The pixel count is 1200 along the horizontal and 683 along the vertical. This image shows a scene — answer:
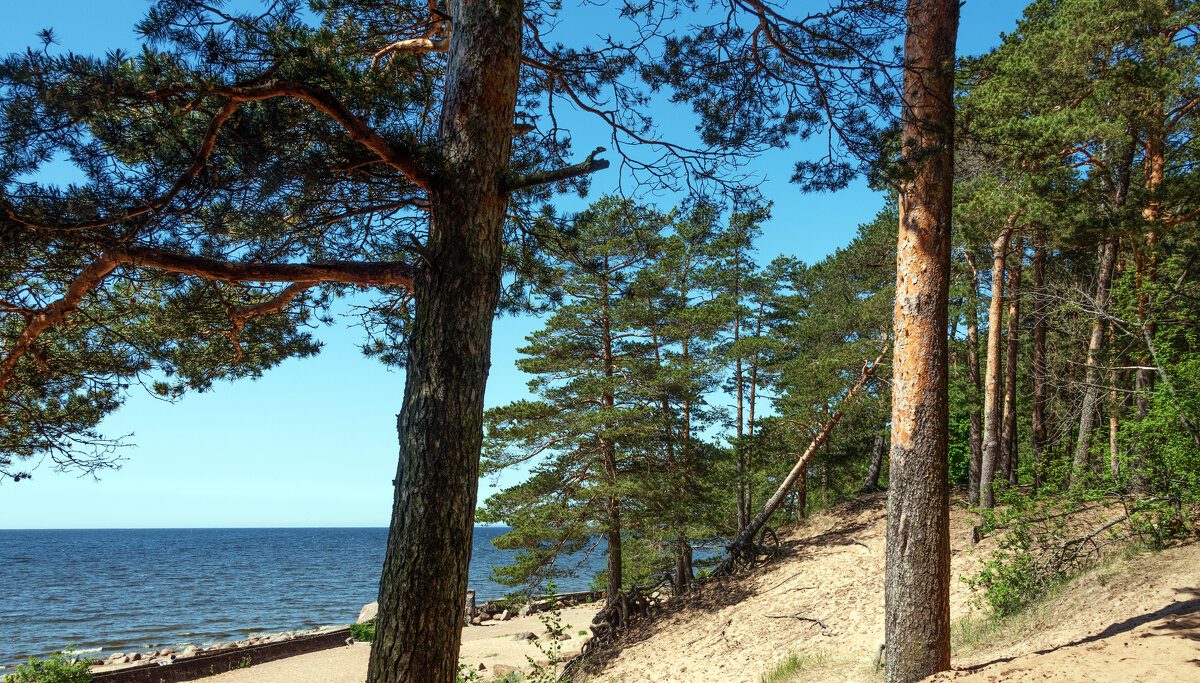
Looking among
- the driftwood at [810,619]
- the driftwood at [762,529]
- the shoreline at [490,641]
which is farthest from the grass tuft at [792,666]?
the driftwood at [762,529]

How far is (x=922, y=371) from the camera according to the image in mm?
5168

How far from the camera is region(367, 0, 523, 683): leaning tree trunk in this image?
9.67 feet

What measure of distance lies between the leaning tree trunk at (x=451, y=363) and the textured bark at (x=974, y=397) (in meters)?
12.3

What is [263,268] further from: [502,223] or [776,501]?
[776,501]

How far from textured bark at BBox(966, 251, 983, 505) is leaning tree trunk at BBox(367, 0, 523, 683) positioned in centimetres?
1225

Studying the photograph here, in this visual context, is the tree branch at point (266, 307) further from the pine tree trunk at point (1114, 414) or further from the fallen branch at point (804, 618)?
the pine tree trunk at point (1114, 414)

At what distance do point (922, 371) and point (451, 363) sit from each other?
13.0ft

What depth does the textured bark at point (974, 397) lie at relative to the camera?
42.4 feet

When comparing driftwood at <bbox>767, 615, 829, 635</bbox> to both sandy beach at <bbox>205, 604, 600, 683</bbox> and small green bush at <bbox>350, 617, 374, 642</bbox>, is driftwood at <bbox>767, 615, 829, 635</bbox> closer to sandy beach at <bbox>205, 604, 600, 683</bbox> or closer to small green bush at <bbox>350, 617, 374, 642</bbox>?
sandy beach at <bbox>205, 604, 600, 683</bbox>

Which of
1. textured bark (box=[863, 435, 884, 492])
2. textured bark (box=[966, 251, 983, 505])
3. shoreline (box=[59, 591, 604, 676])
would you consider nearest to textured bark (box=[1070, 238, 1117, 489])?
textured bark (box=[966, 251, 983, 505])

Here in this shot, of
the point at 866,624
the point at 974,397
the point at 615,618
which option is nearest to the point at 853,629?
the point at 866,624

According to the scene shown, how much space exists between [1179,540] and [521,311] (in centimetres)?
811

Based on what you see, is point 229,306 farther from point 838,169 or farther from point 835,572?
point 835,572

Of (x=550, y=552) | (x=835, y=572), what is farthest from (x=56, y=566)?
(x=835, y=572)
